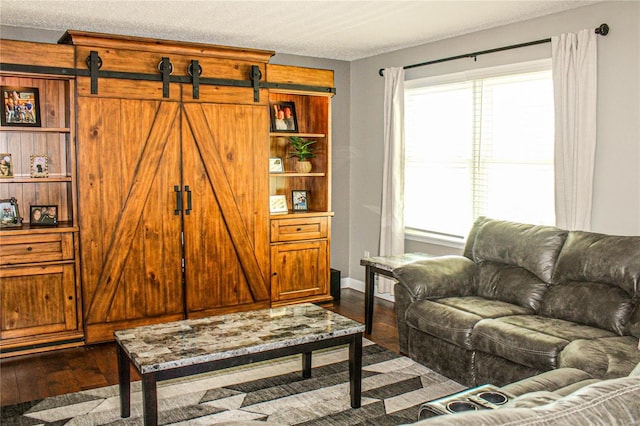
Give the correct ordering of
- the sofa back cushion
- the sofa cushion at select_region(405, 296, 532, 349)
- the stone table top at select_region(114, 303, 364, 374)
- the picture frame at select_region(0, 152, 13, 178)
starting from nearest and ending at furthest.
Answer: the stone table top at select_region(114, 303, 364, 374) < the sofa back cushion < the sofa cushion at select_region(405, 296, 532, 349) < the picture frame at select_region(0, 152, 13, 178)

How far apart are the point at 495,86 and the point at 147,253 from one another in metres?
3.01

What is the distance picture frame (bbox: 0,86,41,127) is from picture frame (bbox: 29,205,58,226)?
63 cm

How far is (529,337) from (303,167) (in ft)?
9.69

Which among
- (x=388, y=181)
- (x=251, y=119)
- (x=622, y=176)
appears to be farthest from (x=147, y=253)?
(x=622, y=176)

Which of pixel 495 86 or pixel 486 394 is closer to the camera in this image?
pixel 486 394

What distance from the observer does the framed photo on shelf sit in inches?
225

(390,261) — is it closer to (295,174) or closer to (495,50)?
(295,174)

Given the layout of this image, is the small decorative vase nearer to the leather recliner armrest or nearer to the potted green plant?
the potted green plant

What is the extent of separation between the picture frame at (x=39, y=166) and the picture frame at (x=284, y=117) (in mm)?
1956

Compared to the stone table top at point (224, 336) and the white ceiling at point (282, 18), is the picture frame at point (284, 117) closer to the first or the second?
the white ceiling at point (282, 18)

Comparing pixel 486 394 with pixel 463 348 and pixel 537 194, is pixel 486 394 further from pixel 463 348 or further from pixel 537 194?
pixel 537 194

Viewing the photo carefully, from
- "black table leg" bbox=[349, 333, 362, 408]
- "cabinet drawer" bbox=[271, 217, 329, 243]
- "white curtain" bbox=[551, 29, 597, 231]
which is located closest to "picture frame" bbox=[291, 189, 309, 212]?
"cabinet drawer" bbox=[271, 217, 329, 243]

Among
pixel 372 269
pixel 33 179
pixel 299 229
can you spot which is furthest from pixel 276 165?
pixel 33 179

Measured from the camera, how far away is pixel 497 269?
13.7 feet
